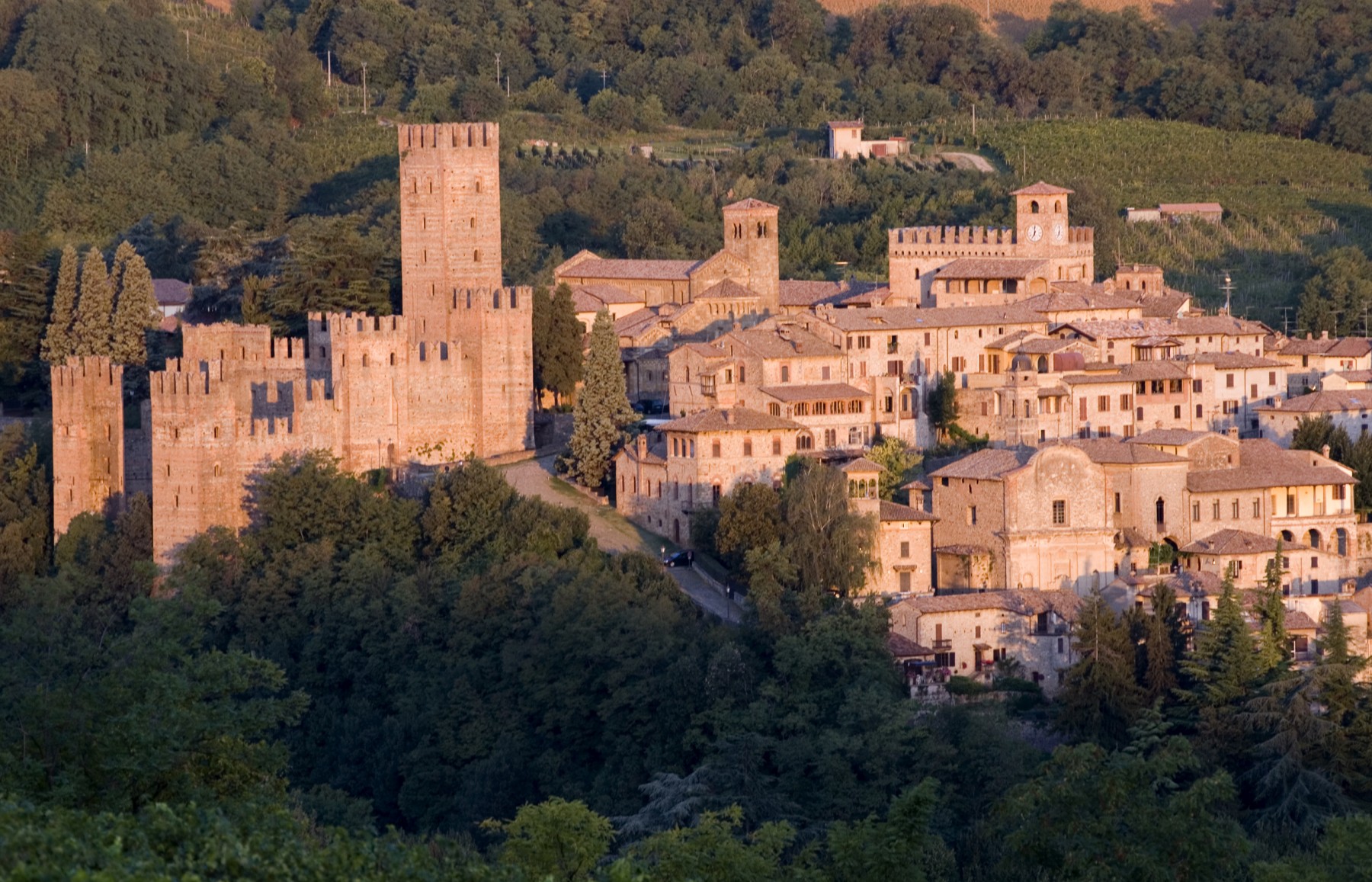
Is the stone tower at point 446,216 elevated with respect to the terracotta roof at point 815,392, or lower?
elevated

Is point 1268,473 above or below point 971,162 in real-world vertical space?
below

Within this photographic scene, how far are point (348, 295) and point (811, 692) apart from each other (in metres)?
13.7

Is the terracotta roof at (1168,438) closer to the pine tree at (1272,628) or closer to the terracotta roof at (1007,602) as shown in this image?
the pine tree at (1272,628)

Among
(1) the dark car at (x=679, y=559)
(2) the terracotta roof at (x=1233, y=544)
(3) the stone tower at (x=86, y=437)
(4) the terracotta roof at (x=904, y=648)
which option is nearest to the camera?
(4) the terracotta roof at (x=904, y=648)

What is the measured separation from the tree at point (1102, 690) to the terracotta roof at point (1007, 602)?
151 centimetres

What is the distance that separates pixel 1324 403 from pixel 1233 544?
669 cm

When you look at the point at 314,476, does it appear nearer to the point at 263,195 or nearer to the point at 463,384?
the point at 463,384

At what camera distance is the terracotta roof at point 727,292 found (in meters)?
47.7

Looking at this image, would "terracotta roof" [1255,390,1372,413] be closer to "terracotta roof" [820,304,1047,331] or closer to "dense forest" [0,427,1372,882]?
"terracotta roof" [820,304,1047,331]

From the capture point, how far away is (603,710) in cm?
3569

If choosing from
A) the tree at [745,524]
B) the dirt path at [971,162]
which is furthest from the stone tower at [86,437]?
the dirt path at [971,162]

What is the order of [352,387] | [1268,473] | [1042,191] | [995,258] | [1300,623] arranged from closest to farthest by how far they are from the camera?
1. [1300,623]
2. [352,387]
3. [1268,473]
4. [995,258]
5. [1042,191]

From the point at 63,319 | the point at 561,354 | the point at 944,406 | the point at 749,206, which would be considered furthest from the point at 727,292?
the point at 63,319

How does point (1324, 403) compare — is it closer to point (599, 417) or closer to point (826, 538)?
point (826, 538)
